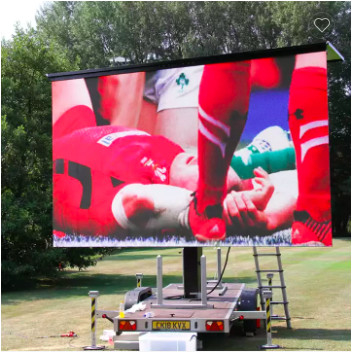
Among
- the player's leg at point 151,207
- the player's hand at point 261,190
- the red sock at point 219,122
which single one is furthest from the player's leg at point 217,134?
the player's hand at point 261,190

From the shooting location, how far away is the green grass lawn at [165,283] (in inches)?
439

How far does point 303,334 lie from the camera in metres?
11.5

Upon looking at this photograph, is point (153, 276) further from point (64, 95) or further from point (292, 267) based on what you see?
point (64, 95)

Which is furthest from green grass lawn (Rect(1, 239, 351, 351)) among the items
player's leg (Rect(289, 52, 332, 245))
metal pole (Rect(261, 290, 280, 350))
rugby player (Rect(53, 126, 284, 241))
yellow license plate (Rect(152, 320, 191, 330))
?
player's leg (Rect(289, 52, 332, 245))

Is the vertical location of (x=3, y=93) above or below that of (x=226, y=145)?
above

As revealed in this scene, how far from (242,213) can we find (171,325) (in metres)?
2.37

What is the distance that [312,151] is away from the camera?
10195mm

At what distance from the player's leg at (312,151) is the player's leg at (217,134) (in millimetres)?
1028

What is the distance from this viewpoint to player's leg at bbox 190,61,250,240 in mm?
10711

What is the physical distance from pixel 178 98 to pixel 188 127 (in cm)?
63

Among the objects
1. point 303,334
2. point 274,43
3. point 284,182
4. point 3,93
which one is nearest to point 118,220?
point 284,182

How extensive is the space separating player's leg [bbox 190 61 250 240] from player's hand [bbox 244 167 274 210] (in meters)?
0.56

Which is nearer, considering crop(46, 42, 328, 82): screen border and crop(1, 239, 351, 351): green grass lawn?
crop(46, 42, 328, 82): screen border

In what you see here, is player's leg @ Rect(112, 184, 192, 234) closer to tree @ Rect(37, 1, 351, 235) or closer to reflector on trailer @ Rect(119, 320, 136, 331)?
reflector on trailer @ Rect(119, 320, 136, 331)
